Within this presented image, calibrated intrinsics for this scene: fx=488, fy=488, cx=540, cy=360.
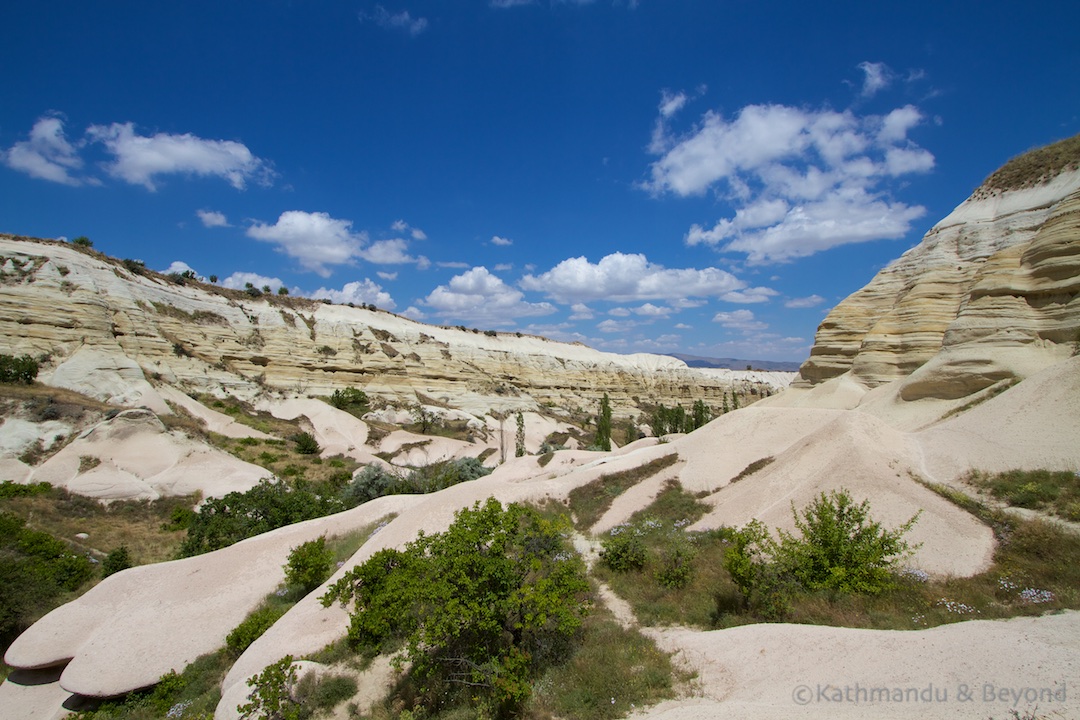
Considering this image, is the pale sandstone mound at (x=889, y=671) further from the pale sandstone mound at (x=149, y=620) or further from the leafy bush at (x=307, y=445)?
the leafy bush at (x=307, y=445)

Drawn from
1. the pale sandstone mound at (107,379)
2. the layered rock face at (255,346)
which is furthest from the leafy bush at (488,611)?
the layered rock face at (255,346)

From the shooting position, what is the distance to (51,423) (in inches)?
863

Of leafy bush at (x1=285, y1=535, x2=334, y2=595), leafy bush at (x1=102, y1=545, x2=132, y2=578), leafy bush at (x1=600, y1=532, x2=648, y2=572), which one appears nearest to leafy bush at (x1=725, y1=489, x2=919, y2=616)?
leafy bush at (x1=600, y1=532, x2=648, y2=572)

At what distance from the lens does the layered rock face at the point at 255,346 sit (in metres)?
29.1

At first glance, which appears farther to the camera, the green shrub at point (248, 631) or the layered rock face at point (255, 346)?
the layered rock face at point (255, 346)

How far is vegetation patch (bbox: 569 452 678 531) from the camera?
46.0ft

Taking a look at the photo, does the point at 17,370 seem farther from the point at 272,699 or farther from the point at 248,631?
the point at 272,699

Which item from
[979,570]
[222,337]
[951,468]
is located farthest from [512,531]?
[222,337]

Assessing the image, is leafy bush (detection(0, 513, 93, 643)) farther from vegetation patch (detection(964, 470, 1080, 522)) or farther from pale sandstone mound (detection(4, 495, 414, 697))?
vegetation patch (detection(964, 470, 1080, 522))

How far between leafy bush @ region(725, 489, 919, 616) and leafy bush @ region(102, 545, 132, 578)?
58.0ft

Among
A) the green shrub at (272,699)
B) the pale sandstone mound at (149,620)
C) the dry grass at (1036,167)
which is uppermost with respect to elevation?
the dry grass at (1036,167)

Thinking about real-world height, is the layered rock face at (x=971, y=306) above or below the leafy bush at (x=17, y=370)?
above

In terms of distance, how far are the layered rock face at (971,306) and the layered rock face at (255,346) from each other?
1265 inches

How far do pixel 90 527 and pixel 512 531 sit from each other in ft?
62.3
